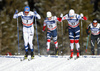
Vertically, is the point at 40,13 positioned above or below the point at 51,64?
above

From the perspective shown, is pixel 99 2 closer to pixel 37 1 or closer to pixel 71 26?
pixel 37 1

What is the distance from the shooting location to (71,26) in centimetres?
1288

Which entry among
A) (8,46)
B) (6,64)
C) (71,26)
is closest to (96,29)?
(71,26)

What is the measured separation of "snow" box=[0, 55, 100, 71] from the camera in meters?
11.0

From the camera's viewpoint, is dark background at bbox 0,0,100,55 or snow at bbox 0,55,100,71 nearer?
snow at bbox 0,55,100,71

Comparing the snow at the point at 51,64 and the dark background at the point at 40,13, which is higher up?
the dark background at the point at 40,13

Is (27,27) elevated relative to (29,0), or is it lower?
lower

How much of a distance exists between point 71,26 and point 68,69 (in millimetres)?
2561

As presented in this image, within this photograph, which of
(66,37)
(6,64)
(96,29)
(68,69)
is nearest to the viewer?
(68,69)

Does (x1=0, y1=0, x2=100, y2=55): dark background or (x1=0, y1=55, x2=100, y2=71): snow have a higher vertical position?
(x1=0, y1=0, x2=100, y2=55): dark background

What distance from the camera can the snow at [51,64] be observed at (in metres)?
11.0

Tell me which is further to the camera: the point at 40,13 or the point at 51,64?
the point at 40,13

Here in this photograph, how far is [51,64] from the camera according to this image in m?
11.8

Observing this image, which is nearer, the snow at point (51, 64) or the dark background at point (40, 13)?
the snow at point (51, 64)
